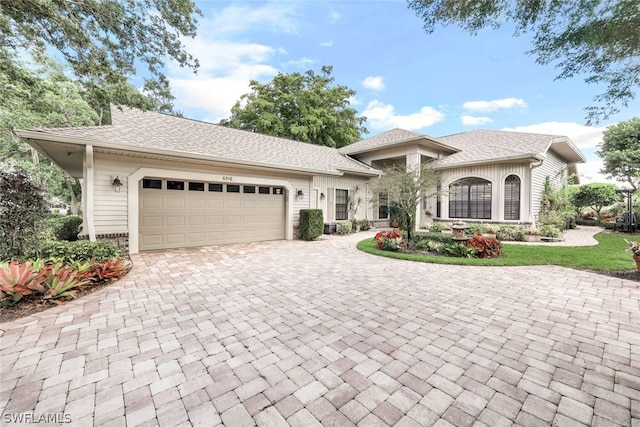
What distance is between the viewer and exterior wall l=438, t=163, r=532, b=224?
35.3 ft

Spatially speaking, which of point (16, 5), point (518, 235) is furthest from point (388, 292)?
point (518, 235)

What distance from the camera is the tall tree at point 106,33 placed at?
4.46m

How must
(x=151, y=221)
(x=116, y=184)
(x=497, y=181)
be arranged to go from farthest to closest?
(x=497, y=181)
(x=151, y=221)
(x=116, y=184)

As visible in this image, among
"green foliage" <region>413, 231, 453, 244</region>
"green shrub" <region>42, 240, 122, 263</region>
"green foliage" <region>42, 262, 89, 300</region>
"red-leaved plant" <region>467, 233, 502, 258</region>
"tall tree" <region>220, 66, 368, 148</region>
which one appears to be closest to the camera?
"green foliage" <region>42, 262, 89, 300</region>

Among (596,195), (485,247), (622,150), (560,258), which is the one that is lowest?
(560,258)

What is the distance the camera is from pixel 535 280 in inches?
197

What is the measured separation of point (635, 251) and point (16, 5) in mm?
11927

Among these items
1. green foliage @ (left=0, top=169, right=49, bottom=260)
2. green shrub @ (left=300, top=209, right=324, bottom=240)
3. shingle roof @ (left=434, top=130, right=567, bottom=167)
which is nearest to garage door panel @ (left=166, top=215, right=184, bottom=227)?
green foliage @ (left=0, top=169, right=49, bottom=260)

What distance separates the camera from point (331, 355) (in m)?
2.51

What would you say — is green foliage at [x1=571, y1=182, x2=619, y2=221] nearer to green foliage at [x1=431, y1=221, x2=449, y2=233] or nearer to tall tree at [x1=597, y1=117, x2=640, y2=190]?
tall tree at [x1=597, y1=117, x2=640, y2=190]

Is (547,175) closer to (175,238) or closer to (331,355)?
(331,355)

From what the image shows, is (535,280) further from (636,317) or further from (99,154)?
(99,154)

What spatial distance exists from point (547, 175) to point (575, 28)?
40.1 ft

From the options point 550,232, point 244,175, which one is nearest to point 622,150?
point 550,232
